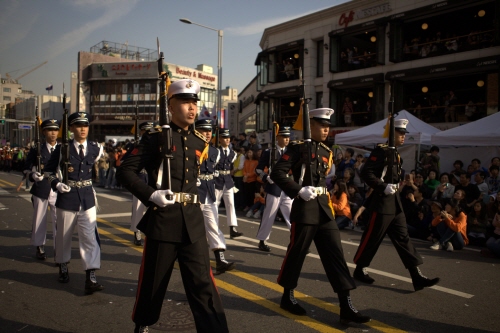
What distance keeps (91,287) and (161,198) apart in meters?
2.53

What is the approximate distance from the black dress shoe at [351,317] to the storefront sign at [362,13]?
69.4 feet

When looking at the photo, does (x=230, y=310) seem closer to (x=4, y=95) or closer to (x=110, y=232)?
(x=110, y=232)

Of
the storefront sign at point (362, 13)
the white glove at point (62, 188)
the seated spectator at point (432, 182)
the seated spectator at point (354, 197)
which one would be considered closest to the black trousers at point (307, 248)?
the white glove at point (62, 188)

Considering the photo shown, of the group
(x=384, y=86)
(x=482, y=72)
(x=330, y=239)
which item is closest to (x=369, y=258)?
(x=330, y=239)

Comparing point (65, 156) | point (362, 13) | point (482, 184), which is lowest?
point (482, 184)

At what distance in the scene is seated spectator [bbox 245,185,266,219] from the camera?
1171 cm

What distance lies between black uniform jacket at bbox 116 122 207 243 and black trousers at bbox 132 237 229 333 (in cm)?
9

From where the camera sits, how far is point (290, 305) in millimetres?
4520

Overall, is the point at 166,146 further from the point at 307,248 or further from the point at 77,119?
the point at 77,119

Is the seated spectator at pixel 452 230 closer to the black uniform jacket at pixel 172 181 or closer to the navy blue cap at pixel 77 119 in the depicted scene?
the black uniform jacket at pixel 172 181

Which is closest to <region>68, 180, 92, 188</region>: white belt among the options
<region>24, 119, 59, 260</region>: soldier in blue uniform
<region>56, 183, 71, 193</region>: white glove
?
<region>56, 183, 71, 193</region>: white glove

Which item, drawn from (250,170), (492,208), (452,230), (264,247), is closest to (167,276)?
(264,247)

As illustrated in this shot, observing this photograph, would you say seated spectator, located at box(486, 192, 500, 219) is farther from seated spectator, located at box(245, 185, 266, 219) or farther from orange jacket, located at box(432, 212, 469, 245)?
seated spectator, located at box(245, 185, 266, 219)

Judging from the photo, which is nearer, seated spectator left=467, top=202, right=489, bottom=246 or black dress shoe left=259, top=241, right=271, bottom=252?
black dress shoe left=259, top=241, right=271, bottom=252
